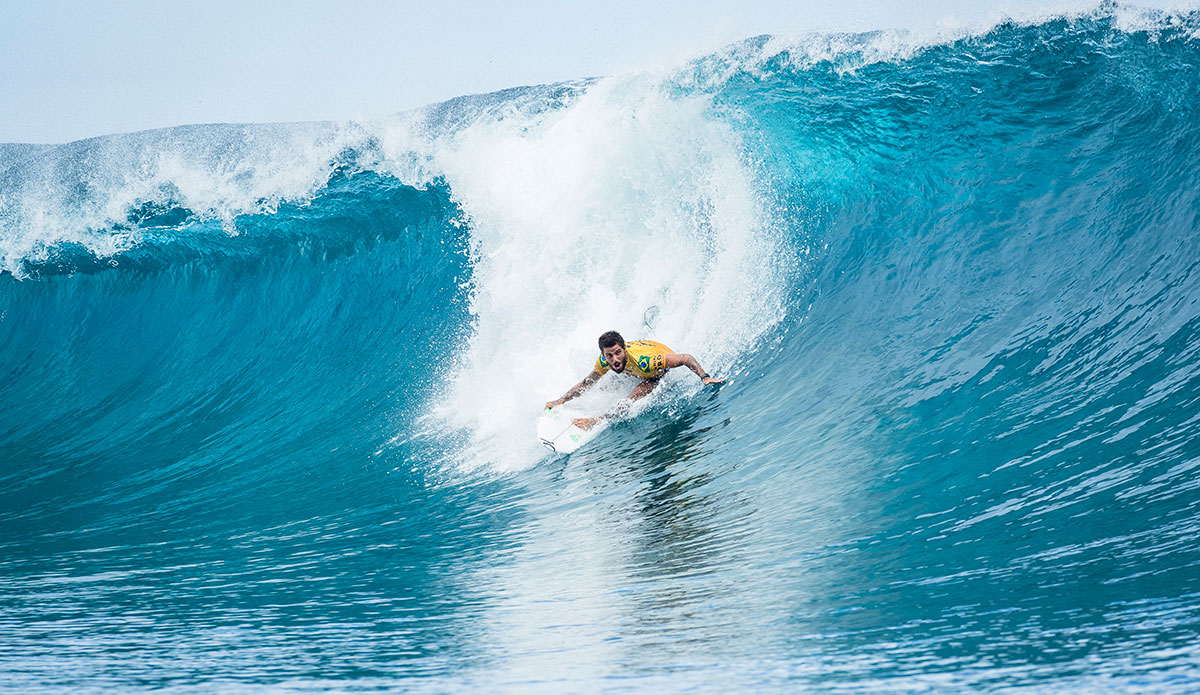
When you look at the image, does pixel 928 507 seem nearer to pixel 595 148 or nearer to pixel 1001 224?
pixel 1001 224

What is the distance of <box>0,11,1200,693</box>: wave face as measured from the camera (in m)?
3.18

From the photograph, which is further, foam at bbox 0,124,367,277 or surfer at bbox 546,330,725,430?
foam at bbox 0,124,367,277

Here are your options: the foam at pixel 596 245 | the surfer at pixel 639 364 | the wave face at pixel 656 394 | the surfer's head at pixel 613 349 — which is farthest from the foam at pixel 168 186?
the surfer's head at pixel 613 349

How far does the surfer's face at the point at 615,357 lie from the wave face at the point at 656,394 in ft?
1.68

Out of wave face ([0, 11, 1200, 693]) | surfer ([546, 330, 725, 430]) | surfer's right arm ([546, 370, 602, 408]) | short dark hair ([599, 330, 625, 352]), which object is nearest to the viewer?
wave face ([0, 11, 1200, 693])

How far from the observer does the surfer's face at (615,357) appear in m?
5.98

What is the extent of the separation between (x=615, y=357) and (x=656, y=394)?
0.66 meters

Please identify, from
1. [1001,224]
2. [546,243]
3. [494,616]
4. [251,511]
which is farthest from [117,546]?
[1001,224]

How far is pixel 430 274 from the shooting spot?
1001 centimetres

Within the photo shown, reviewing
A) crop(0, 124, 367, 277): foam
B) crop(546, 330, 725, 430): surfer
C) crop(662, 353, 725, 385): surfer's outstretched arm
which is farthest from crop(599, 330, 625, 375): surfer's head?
crop(0, 124, 367, 277): foam

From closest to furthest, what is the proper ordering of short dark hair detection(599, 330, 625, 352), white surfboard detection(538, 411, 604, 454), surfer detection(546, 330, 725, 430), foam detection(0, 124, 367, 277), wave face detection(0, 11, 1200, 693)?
1. wave face detection(0, 11, 1200, 693)
2. short dark hair detection(599, 330, 625, 352)
3. surfer detection(546, 330, 725, 430)
4. white surfboard detection(538, 411, 604, 454)
5. foam detection(0, 124, 367, 277)

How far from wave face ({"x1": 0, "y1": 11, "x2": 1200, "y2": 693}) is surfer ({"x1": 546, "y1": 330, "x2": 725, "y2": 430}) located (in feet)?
0.94

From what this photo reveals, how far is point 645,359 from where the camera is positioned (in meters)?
6.23

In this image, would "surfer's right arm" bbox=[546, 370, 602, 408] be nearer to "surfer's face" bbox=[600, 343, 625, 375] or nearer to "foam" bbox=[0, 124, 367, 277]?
"surfer's face" bbox=[600, 343, 625, 375]
